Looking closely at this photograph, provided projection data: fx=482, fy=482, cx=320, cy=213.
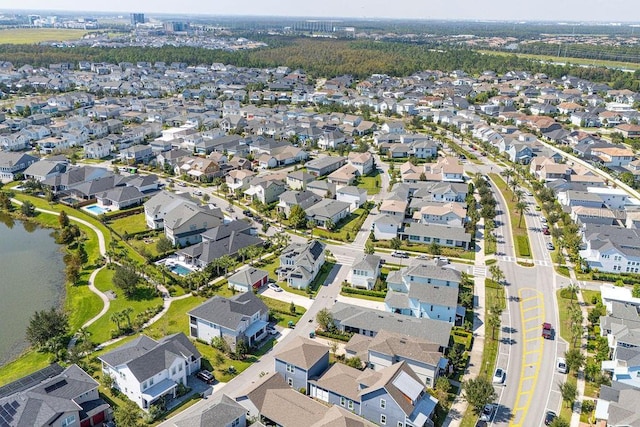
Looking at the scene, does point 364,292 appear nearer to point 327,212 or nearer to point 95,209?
point 327,212

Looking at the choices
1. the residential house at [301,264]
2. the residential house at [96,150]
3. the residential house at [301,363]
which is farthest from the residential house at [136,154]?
the residential house at [301,363]

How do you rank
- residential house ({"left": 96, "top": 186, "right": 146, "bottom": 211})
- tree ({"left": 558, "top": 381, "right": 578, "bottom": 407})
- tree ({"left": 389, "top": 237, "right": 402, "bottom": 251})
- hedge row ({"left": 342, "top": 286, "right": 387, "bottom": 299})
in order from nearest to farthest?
tree ({"left": 558, "top": 381, "right": 578, "bottom": 407}) < hedge row ({"left": 342, "top": 286, "right": 387, "bottom": 299}) < tree ({"left": 389, "top": 237, "right": 402, "bottom": 251}) < residential house ({"left": 96, "top": 186, "right": 146, "bottom": 211})

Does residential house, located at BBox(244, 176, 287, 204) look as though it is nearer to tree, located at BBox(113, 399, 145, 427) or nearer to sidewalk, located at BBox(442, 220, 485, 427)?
sidewalk, located at BBox(442, 220, 485, 427)

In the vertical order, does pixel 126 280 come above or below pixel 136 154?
below

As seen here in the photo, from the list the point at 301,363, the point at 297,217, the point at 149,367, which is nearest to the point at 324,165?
the point at 297,217

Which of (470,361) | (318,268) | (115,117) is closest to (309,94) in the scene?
(115,117)

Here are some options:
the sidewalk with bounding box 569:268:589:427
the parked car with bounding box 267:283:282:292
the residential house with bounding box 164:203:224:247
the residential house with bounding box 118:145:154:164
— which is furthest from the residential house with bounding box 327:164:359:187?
the sidewalk with bounding box 569:268:589:427

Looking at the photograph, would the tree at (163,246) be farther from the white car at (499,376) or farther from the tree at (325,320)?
the white car at (499,376)
